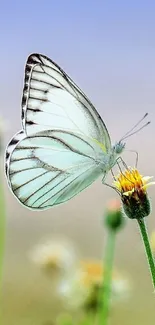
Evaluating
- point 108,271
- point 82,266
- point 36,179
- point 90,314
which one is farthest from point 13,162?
point 82,266

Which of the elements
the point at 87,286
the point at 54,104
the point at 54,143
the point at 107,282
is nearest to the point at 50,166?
the point at 54,143

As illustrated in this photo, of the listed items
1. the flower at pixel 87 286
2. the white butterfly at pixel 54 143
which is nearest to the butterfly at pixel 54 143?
the white butterfly at pixel 54 143

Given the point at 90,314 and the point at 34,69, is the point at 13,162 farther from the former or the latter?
the point at 90,314

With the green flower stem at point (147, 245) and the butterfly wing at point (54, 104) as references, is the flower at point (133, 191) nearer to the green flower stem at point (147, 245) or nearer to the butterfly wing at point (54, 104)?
the green flower stem at point (147, 245)

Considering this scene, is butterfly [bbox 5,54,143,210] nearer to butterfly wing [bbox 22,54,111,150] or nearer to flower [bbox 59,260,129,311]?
butterfly wing [bbox 22,54,111,150]

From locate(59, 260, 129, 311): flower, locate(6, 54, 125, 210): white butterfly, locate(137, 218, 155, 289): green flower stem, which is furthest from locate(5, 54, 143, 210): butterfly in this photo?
locate(59, 260, 129, 311): flower

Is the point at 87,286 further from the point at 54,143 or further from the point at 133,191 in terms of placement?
the point at 133,191
